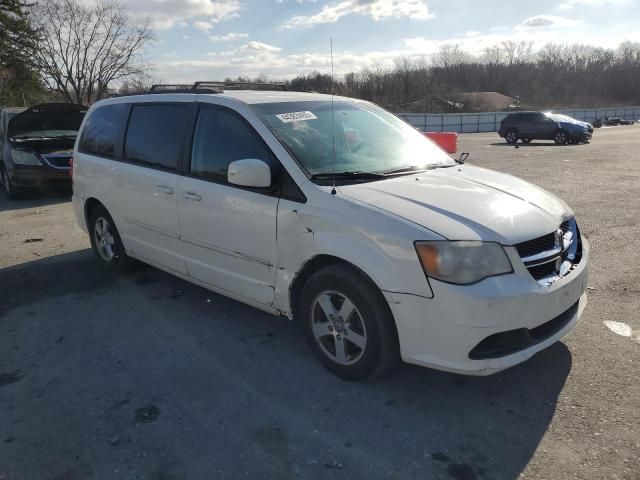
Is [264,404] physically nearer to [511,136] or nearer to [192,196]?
[192,196]

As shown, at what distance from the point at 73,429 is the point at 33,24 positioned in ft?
105

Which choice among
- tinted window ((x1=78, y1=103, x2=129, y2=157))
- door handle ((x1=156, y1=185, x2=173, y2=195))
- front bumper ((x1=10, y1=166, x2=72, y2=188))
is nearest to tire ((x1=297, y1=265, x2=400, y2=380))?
door handle ((x1=156, y1=185, x2=173, y2=195))

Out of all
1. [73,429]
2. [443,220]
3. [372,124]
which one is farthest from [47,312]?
[443,220]

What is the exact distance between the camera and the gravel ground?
2549mm

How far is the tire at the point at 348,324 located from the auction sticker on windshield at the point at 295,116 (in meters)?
1.25

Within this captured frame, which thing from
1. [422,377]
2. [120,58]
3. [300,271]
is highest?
[120,58]

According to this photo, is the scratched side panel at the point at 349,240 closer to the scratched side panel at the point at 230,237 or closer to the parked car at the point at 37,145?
the scratched side panel at the point at 230,237

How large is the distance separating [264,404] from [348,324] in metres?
0.70

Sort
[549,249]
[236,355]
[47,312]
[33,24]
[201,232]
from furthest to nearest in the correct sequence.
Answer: [33,24], [47,312], [201,232], [236,355], [549,249]

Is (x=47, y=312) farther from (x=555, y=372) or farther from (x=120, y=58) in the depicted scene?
(x=120, y=58)

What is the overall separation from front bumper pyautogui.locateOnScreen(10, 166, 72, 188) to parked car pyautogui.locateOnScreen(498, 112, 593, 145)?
22.5m

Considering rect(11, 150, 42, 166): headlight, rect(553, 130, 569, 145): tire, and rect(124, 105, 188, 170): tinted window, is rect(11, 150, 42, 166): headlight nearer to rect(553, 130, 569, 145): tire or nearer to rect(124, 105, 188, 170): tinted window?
rect(124, 105, 188, 170): tinted window

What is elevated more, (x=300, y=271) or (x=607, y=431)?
(x=300, y=271)

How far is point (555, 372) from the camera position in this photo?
10.8 ft
